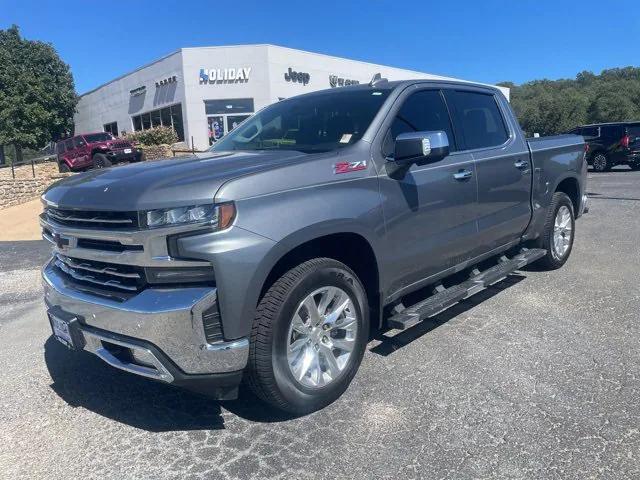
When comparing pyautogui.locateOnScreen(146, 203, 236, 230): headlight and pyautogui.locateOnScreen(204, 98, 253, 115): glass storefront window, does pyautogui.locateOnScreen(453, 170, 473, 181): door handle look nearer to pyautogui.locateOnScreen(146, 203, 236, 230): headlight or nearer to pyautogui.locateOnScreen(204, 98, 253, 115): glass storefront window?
pyautogui.locateOnScreen(146, 203, 236, 230): headlight

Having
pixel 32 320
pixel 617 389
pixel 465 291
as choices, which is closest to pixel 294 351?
pixel 465 291

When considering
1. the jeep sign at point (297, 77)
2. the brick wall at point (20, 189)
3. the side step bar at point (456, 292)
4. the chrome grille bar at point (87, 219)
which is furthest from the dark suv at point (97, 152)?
the chrome grille bar at point (87, 219)

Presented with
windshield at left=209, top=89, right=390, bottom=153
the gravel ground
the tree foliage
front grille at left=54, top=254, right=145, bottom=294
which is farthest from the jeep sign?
the tree foliage

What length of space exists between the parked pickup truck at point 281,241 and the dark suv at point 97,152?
20271mm

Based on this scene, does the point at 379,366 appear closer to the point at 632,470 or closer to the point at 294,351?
the point at 294,351

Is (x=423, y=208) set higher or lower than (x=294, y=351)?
higher

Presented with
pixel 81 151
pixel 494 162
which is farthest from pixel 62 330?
pixel 81 151

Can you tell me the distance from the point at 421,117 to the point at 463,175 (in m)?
0.56

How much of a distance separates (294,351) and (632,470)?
5.78ft

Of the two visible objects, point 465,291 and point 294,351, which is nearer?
point 294,351

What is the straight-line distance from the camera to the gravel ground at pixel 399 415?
8.93 ft

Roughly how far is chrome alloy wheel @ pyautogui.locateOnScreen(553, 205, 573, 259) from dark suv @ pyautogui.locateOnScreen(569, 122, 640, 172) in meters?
15.8

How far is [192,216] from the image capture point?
266 cm

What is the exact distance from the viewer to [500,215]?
474cm
